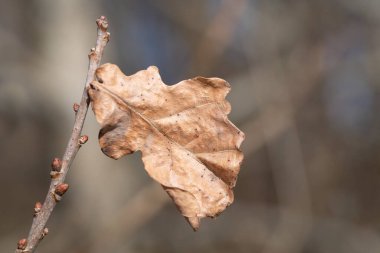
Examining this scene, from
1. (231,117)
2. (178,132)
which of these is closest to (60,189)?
(178,132)

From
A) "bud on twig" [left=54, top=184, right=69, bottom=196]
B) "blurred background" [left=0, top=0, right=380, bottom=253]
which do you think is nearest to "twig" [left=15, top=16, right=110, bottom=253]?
"bud on twig" [left=54, top=184, right=69, bottom=196]

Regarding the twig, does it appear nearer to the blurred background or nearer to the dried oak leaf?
the dried oak leaf

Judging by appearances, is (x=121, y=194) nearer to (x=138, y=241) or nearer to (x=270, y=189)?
(x=138, y=241)

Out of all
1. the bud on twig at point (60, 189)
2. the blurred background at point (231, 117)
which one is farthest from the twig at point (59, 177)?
the blurred background at point (231, 117)

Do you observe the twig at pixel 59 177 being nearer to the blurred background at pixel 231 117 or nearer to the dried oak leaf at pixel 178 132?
the dried oak leaf at pixel 178 132

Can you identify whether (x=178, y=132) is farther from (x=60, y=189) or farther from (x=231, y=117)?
(x=231, y=117)

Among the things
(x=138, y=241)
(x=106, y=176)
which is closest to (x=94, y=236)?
(x=138, y=241)
